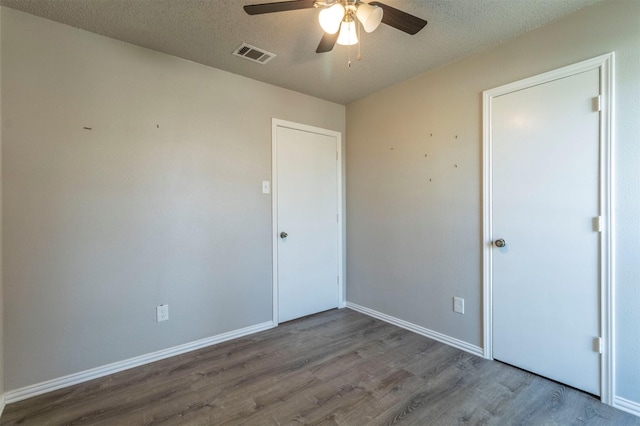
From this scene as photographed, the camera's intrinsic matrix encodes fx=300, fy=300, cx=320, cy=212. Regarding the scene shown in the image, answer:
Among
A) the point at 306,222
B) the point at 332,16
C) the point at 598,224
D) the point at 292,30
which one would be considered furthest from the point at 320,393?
the point at 292,30

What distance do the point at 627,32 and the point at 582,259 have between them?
1383 mm

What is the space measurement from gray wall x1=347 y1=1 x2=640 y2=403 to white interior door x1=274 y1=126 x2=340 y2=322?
257 mm

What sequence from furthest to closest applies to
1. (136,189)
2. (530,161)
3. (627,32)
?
(136,189)
(530,161)
(627,32)

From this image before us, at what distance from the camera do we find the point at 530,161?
215 centimetres

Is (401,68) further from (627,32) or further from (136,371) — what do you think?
(136,371)

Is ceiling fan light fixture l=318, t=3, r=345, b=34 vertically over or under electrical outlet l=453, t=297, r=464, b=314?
over

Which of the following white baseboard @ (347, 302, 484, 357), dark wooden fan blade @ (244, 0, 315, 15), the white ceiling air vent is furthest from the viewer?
white baseboard @ (347, 302, 484, 357)

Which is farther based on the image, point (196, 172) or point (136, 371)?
point (196, 172)

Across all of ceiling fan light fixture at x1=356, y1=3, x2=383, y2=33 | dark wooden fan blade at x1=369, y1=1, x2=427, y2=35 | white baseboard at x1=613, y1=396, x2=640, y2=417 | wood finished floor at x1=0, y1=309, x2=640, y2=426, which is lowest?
wood finished floor at x1=0, y1=309, x2=640, y2=426

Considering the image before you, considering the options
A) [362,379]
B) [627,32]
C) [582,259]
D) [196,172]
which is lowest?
[362,379]

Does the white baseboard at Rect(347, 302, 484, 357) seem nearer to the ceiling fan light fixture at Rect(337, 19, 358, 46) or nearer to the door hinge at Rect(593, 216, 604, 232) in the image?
the door hinge at Rect(593, 216, 604, 232)

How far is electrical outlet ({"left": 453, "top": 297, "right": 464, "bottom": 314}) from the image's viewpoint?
2.59 m

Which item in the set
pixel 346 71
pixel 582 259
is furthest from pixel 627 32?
pixel 346 71

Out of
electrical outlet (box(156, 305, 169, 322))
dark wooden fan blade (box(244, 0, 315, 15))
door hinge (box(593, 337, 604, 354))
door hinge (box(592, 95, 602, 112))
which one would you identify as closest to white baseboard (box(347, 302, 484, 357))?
door hinge (box(593, 337, 604, 354))
